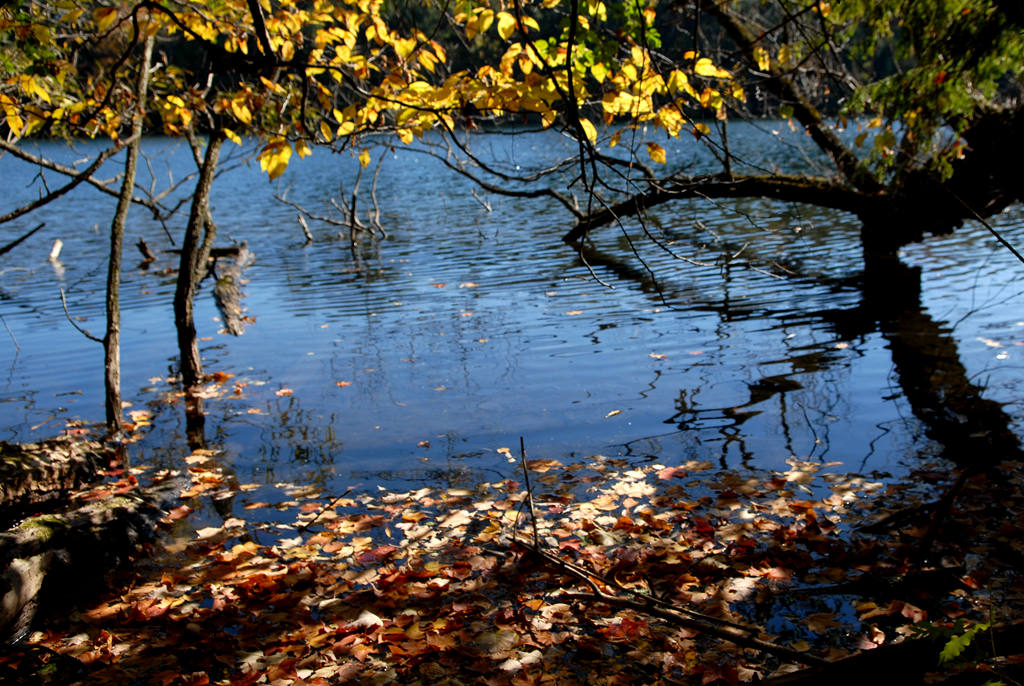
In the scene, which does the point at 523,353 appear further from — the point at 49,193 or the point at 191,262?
the point at 49,193

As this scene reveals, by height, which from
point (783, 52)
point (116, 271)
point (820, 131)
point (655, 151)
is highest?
point (783, 52)

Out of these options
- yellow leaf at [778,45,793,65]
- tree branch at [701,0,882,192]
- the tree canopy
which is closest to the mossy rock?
the tree canopy

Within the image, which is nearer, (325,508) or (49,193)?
(49,193)

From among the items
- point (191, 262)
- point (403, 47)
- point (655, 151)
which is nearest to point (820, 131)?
point (191, 262)

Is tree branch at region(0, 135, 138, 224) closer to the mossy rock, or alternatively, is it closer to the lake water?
the lake water

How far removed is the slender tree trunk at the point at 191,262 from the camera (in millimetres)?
8703

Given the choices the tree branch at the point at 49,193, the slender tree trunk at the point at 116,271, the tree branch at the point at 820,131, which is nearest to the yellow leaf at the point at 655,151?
the tree branch at the point at 49,193

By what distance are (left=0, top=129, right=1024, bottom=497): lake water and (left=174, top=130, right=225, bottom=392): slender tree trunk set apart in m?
0.65

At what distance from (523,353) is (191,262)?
14.3 ft

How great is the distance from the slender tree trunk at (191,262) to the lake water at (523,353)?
652 millimetres

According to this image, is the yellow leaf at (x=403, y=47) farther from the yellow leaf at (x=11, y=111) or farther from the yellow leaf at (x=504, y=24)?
the yellow leaf at (x=11, y=111)

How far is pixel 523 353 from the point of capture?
424 inches

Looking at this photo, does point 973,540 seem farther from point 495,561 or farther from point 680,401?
point 680,401

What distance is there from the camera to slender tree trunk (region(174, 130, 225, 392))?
28.6 feet
